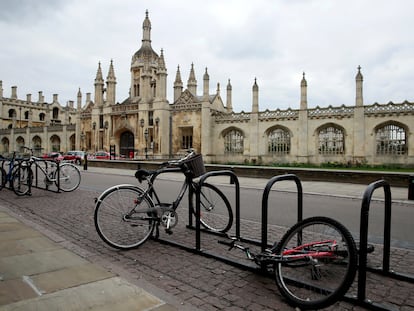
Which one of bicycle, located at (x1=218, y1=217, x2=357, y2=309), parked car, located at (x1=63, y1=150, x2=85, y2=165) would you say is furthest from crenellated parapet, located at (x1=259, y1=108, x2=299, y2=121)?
bicycle, located at (x1=218, y1=217, x2=357, y2=309)

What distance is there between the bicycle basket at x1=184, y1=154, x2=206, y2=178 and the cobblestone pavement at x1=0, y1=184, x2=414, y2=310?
3.46 ft

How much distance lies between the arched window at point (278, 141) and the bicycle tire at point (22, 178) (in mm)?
27704

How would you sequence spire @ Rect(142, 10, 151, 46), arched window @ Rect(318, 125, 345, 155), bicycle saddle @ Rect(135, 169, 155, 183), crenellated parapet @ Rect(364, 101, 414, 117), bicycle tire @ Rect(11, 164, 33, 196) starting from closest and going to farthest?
bicycle saddle @ Rect(135, 169, 155, 183), bicycle tire @ Rect(11, 164, 33, 196), crenellated parapet @ Rect(364, 101, 414, 117), arched window @ Rect(318, 125, 345, 155), spire @ Rect(142, 10, 151, 46)

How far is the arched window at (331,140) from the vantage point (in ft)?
104

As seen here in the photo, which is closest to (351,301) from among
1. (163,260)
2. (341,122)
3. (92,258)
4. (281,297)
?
(281,297)

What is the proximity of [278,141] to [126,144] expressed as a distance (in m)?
21.2

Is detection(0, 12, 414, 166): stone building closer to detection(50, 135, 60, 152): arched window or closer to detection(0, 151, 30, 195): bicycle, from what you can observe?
detection(50, 135, 60, 152): arched window

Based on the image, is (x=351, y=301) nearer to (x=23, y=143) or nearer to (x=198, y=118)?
(x=198, y=118)

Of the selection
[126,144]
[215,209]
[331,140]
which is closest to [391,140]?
[331,140]

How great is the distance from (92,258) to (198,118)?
34.4 m

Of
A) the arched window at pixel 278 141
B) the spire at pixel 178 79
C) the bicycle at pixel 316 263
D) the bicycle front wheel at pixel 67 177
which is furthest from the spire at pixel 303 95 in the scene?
the bicycle at pixel 316 263

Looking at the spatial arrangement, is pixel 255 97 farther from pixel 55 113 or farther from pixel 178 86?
pixel 55 113

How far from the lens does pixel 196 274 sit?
362cm

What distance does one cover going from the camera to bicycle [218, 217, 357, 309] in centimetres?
273
